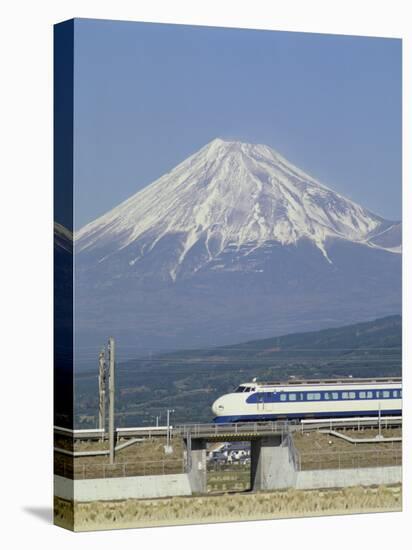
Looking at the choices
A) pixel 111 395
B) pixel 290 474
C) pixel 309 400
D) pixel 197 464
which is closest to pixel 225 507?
pixel 197 464

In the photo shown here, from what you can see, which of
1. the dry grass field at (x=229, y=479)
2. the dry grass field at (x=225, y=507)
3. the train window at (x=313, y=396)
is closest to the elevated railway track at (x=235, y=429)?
the train window at (x=313, y=396)

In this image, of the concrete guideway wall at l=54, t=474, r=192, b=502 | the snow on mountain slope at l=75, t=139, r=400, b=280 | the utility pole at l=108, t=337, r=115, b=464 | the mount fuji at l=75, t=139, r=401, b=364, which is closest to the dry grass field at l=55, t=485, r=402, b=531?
the concrete guideway wall at l=54, t=474, r=192, b=502

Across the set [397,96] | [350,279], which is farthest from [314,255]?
[397,96]

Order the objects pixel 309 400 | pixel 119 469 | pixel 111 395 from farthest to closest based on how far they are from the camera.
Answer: pixel 309 400
pixel 119 469
pixel 111 395

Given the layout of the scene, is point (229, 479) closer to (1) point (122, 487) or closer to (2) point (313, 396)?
(2) point (313, 396)

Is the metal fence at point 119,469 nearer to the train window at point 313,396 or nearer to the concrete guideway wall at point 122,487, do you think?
the concrete guideway wall at point 122,487

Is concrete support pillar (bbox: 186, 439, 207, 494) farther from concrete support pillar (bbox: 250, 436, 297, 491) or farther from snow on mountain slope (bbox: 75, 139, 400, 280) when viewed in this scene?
snow on mountain slope (bbox: 75, 139, 400, 280)

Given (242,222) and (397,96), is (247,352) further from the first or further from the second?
(397,96)
